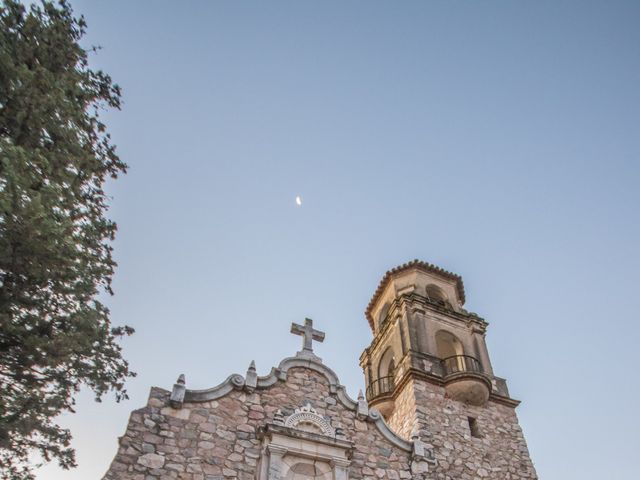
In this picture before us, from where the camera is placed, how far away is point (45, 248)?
7.33 m

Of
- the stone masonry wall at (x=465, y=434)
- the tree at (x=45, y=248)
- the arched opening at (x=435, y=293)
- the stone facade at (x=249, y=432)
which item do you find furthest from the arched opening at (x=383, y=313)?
the tree at (x=45, y=248)

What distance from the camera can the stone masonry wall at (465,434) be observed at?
11953 millimetres

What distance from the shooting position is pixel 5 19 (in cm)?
819

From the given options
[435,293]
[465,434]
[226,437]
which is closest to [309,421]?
[226,437]

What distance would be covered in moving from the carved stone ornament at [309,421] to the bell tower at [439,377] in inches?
94.6

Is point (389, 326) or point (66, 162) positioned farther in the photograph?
point (389, 326)

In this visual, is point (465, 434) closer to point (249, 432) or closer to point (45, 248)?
point (249, 432)

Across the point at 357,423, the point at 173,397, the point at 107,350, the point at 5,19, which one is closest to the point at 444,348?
the point at 357,423

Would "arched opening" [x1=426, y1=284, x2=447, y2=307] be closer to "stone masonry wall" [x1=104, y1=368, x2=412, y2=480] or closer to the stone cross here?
the stone cross

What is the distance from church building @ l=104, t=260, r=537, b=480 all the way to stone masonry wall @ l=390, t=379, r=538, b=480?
0.10 ft

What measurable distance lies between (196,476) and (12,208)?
525cm

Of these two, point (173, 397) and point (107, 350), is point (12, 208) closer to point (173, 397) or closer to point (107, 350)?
point (107, 350)

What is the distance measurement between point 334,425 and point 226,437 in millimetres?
2341

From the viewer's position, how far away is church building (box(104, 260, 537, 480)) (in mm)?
8859
